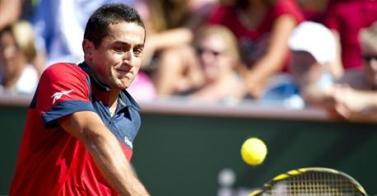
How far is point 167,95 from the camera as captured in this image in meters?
7.82

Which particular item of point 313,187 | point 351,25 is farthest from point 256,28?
point 313,187

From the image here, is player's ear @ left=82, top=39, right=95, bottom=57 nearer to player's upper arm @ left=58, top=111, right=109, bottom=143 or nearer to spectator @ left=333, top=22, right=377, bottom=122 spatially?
player's upper arm @ left=58, top=111, right=109, bottom=143

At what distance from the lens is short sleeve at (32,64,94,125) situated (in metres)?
4.35

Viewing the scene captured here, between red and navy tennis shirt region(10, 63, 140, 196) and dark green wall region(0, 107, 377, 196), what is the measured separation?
2.79 meters

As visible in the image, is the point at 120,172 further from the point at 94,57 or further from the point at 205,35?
the point at 205,35

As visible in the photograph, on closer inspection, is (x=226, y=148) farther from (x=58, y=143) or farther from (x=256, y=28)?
(x=58, y=143)

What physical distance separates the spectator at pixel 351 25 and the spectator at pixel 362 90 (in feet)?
1.47

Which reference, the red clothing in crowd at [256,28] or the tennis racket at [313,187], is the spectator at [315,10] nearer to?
the red clothing in crowd at [256,28]

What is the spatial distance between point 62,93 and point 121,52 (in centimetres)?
32

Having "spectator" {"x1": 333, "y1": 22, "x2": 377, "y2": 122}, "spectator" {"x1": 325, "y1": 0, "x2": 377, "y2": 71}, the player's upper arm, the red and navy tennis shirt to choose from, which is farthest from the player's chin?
"spectator" {"x1": 325, "y1": 0, "x2": 377, "y2": 71}

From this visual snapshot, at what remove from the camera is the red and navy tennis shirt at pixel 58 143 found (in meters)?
4.44

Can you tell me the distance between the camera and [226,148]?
753cm

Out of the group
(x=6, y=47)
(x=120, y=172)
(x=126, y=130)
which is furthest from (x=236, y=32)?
(x=120, y=172)

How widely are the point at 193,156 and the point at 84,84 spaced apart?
3.16 metres
